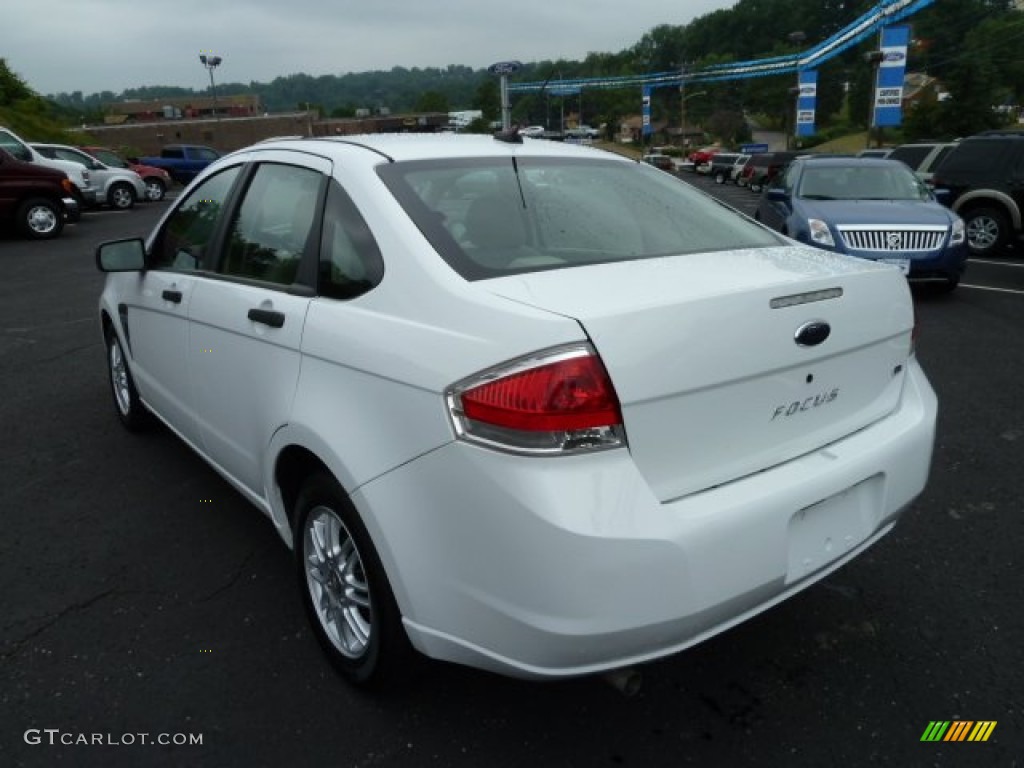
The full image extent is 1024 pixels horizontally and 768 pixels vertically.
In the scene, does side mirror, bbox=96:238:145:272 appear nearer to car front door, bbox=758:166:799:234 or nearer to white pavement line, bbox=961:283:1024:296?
car front door, bbox=758:166:799:234

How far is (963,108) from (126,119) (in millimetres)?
89992

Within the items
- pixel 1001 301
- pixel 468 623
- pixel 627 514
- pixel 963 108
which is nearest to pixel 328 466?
pixel 468 623

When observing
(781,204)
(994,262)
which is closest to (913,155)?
(994,262)

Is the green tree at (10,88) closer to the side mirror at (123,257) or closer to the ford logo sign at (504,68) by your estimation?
the ford logo sign at (504,68)

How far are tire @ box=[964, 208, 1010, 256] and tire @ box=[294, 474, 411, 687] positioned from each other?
11682mm

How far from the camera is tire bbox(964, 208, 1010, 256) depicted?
11.4 m

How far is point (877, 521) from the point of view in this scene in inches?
90.7

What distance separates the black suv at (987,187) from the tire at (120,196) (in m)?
20.2

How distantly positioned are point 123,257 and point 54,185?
13781mm

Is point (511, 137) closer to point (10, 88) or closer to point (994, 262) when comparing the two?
point (994, 262)

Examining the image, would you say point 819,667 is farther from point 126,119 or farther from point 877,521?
point 126,119

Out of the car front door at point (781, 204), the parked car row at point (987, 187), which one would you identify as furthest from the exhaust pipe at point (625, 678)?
the parked car row at point (987, 187)

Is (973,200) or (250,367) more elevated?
(250,367)

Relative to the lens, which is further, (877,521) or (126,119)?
(126,119)
